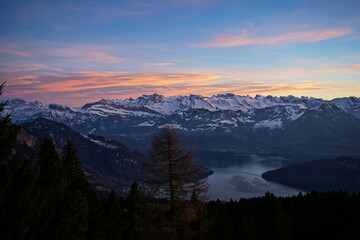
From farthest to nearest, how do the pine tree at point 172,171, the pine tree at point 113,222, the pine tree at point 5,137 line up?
the pine tree at point 113,222 → the pine tree at point 172,171 → the pine tree at point 5,137

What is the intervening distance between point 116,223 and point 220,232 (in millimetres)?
17748

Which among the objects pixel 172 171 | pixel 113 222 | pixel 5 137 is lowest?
pixel 113 222

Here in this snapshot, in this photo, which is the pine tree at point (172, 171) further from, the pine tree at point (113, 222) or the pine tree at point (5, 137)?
the pine tree at point (113, 222)

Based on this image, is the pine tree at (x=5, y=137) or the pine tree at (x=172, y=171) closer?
the pine tree at (x=5, y=137)

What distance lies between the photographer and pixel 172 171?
2244 centimetres

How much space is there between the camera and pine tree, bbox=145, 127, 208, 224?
22.2m

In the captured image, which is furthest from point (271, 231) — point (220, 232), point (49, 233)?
point (49, 233)

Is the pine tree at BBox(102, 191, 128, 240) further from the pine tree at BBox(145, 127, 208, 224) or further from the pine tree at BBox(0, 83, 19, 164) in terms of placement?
the pine tree at BBox(0, 83, 19, 164)

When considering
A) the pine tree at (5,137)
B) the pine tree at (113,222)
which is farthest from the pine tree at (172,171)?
the pine tree at (113,222)

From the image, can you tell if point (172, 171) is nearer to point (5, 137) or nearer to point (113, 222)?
point (5, 137)

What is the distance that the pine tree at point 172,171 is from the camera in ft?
72.7

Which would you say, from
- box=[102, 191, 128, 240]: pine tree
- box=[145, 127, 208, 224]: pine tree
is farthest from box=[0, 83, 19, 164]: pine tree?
box=[102, 191, 128, 240]: pine tree

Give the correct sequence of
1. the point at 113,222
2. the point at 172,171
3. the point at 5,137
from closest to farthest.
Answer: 1. the point at 5,137
2. the point at 172,171
3. the point at 113,222

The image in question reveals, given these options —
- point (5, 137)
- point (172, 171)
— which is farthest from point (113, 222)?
point (5, 137)
